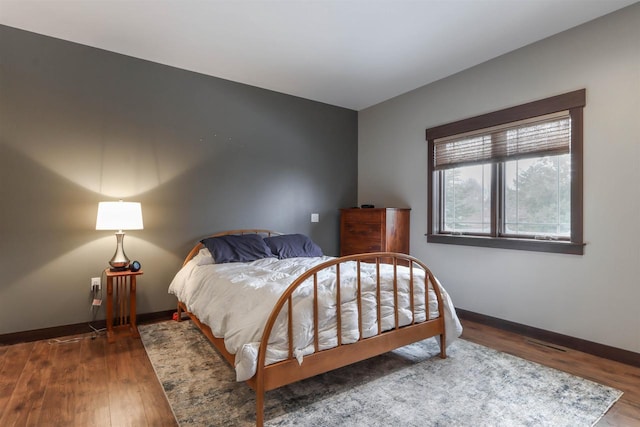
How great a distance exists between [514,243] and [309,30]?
8.74 feet

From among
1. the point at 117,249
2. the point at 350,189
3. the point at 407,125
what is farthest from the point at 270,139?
the point at 117,249

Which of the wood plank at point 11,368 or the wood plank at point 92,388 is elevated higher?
the wood plank at point 11,368

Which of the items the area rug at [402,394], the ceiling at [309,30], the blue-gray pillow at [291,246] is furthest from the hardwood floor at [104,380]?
the ceiling at [309,30]

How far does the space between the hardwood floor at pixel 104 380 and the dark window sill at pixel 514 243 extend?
806 mm

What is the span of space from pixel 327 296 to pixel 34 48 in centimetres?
330

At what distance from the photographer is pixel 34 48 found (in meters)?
2.93

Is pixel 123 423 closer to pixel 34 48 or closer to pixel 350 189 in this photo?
pixel 34 48

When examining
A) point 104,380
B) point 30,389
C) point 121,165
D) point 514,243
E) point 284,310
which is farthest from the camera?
point 121,165

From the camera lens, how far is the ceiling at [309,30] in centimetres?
253

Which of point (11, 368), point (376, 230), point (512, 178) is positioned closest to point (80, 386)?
point (11, 368)

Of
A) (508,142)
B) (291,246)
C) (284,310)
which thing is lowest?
(284,310)

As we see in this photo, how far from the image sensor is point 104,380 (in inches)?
87.5

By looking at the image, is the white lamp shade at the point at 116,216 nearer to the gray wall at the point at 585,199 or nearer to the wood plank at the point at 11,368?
the wood plank at the point at 11,368

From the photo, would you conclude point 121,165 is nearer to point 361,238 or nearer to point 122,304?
point 122,304
